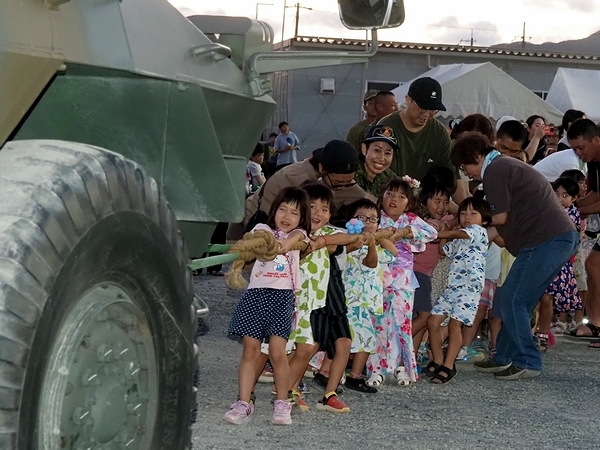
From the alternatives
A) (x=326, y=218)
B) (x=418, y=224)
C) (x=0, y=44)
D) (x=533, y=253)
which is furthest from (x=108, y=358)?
(x=533, y=253)

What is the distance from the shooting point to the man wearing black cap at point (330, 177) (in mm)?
6473

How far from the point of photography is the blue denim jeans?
7262 mm

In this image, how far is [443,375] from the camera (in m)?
7.02

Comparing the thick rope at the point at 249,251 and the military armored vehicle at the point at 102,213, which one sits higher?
the military armored vehicle at the point at 102,213

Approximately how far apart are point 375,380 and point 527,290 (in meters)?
1.31

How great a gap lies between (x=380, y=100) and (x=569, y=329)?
9.01 feet

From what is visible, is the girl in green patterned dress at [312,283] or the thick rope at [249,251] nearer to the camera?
the thick rope at [249,251]

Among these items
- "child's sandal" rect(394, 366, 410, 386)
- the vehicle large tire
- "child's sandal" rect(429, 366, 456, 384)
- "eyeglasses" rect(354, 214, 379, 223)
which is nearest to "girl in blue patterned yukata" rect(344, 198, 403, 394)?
"eyeglasses" rect(354, 214, 379, 223)

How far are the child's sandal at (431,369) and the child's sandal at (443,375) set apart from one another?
0.07 metres

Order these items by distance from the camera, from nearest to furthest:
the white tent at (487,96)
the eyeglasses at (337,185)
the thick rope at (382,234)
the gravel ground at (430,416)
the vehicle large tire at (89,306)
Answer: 1. the vehicle large tire at (89,306)
2. the gravel ground at (430,416)
3. the thick rope at (382,234)
4. the eyeglasses at (337,185)
5. the white tent at (487,96)

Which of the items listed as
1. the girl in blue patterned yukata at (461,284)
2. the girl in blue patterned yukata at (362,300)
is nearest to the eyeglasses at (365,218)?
the girl in blue patterned yukata at (362,300)

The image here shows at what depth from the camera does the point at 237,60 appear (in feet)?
14.2

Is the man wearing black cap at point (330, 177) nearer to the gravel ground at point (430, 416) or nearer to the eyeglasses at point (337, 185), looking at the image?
the eyeglasses at point (337, 185)

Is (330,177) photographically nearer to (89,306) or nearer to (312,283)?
(312,283)
